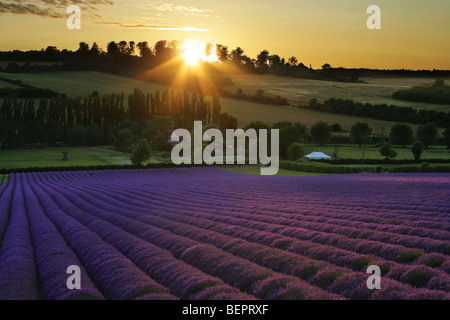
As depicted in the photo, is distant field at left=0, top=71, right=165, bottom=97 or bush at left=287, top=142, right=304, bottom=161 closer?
bush at left=287, top=142, right=304, bottom=161

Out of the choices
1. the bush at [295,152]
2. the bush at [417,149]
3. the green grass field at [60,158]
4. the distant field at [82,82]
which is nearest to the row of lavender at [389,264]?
the green grass field at [60,158]

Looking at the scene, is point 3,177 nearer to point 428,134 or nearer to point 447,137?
point 428,134

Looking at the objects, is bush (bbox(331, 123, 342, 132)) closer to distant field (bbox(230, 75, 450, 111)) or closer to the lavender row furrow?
distant field (bbox(230, 75, 450, 111))

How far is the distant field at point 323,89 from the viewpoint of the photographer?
11025 centimetres

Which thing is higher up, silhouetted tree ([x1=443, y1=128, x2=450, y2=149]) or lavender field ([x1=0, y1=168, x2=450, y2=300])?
lavender field ([x1=0, y1=168, x2=450, y2=300])

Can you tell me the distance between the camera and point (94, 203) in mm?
23938

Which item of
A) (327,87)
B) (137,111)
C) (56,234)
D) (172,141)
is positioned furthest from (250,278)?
(327,87)

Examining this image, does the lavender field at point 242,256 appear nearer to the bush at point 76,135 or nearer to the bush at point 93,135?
the bush at point 76,135

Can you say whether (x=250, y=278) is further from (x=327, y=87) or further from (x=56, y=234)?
(x=327, y=87)

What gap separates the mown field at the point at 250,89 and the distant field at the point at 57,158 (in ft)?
126

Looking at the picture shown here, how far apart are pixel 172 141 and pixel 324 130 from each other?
31.4 m

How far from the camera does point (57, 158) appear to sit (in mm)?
78000

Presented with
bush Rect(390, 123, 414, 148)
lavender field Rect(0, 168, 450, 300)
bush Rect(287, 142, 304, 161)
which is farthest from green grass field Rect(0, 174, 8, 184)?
A: bush Rect(390, 123, 414, 148)

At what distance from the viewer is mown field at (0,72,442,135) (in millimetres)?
107750
